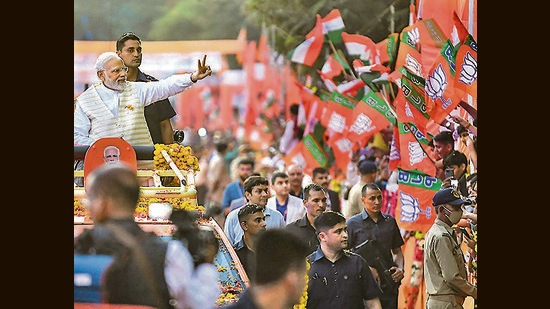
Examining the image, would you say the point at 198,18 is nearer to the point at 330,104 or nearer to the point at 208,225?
the point at 330,104

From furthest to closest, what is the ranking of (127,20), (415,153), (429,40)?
1. (415,153)
2. (429,40)
3. (127,20)

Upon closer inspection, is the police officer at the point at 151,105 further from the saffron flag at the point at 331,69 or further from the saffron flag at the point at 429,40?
the saffron flag at the point at 331,69

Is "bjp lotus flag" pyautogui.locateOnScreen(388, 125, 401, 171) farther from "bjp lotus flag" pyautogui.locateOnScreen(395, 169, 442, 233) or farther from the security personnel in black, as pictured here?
the security personnel in black

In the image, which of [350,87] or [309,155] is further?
[309,155]

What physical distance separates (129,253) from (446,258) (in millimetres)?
2082

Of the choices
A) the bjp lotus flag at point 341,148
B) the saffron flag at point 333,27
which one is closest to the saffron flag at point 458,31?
the saffron flag at point 333,27

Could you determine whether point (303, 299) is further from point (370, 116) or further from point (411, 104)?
point (370, 116)

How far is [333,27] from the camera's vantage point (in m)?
9.83

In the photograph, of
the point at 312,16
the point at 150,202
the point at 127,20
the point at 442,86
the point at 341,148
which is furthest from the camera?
the point at 312,16

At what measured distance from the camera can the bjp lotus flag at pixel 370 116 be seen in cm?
875

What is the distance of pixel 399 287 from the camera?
26.2ft

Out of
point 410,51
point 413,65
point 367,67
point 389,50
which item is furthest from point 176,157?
point 367,67
